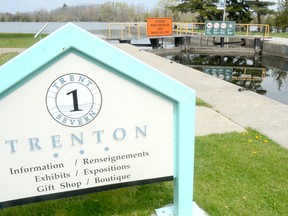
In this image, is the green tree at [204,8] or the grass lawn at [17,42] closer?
the grass lawn at [17,42]

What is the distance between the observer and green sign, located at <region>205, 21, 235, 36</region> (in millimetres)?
21984

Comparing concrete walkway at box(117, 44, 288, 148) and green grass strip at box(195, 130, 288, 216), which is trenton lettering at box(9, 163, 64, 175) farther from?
concrete walkway at box(117, 44, 288, 148)

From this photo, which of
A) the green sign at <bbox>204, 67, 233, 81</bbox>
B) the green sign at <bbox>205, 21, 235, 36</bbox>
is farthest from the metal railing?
the green sign at <bbox>204, 67, 233, 81</bbox>

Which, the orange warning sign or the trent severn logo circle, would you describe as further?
the orange warning sign

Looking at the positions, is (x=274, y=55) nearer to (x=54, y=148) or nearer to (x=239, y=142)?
(x=239, y=142)

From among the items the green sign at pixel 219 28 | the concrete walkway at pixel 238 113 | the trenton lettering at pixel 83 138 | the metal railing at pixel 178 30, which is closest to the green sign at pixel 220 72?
the concrete walkway at pixel 238 113

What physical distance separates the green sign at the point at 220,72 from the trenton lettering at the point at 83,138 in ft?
37.0

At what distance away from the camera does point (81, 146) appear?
2.14m

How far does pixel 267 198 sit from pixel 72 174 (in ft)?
6.35

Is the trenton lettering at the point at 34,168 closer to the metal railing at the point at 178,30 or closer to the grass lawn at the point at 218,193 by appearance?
the grass lawn at the point at 218,193

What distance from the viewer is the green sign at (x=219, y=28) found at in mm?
21984

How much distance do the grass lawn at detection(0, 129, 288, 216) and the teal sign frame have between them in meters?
0.49

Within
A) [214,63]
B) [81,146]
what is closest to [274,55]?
[214,63]

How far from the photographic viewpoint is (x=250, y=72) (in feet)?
47.1
